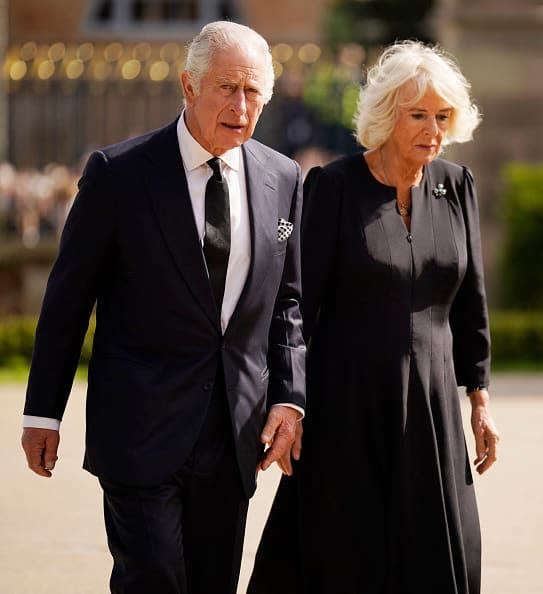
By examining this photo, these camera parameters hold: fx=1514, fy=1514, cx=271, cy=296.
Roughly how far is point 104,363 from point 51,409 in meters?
0.18

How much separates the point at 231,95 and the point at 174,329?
60 cm

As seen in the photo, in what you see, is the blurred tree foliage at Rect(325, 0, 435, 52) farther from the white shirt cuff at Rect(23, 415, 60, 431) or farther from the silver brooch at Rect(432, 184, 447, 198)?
the white shirt cuff at Rect(23, 415, 60, 431)

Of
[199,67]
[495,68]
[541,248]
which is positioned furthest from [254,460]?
[495,68]

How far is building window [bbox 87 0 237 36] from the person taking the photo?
3081cm

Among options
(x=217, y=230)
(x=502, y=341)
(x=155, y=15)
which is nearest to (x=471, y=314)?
(x=217, y=230)

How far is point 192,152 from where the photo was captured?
3.87 metres

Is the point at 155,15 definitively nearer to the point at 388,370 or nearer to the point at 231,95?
the point at 388,370

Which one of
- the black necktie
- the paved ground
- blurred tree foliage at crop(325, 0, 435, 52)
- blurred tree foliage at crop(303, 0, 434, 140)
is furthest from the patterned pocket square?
blurred tree foliage at crop(325, 0, 435, 52)

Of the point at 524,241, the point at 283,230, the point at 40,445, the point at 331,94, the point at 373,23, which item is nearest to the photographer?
the point at 40,445

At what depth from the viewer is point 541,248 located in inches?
481

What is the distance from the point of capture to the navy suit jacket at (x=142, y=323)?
376 centimetres

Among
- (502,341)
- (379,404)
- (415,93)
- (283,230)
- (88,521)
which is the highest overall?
(415,93)

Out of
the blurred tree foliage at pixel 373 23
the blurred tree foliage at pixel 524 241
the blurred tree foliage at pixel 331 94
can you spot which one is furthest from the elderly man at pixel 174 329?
the blurred tree foliage at pixel 373 23

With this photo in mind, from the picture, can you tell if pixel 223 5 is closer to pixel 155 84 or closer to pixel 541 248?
pixel 155 84
